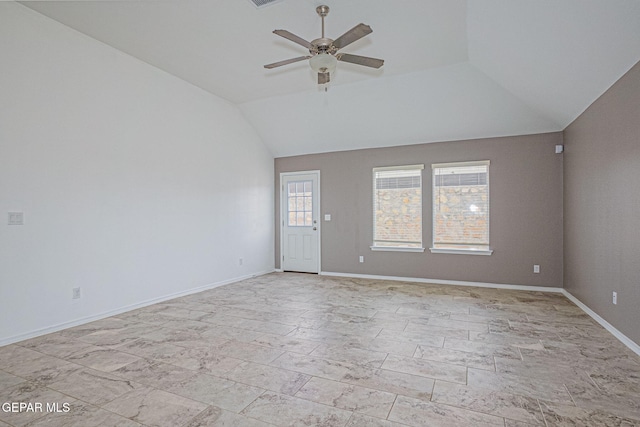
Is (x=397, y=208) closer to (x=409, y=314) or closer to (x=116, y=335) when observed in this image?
(x=409, y=314)

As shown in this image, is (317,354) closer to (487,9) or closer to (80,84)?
(487,9)

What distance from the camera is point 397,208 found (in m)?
6.22

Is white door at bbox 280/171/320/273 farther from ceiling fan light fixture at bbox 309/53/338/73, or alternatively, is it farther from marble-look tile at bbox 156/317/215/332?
ceiling fan light fixture at bbox 309/53/338/73

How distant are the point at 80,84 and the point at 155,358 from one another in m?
3.10

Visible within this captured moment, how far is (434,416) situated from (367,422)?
16.3 inches

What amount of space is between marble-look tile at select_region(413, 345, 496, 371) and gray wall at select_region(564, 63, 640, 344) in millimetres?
1383

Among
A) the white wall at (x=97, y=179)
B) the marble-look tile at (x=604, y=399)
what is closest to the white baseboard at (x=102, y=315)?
the white wall at (x=97, y=179)

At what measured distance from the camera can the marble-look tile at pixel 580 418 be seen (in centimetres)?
193

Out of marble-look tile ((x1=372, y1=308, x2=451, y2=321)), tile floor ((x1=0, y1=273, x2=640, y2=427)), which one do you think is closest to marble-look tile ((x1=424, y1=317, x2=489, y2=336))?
tile floor ((x1=0, y1=273, x2=640, y2=427))

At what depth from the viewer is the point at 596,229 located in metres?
3.81

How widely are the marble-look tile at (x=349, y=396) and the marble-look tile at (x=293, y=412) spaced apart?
0.07 m

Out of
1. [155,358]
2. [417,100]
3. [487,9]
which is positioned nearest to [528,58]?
[487,9]

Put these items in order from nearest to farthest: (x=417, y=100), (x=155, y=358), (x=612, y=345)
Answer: (x=155, y=358)
(x=612, y=345)
(x=417, y=100)

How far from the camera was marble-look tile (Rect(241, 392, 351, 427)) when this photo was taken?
1.96m
